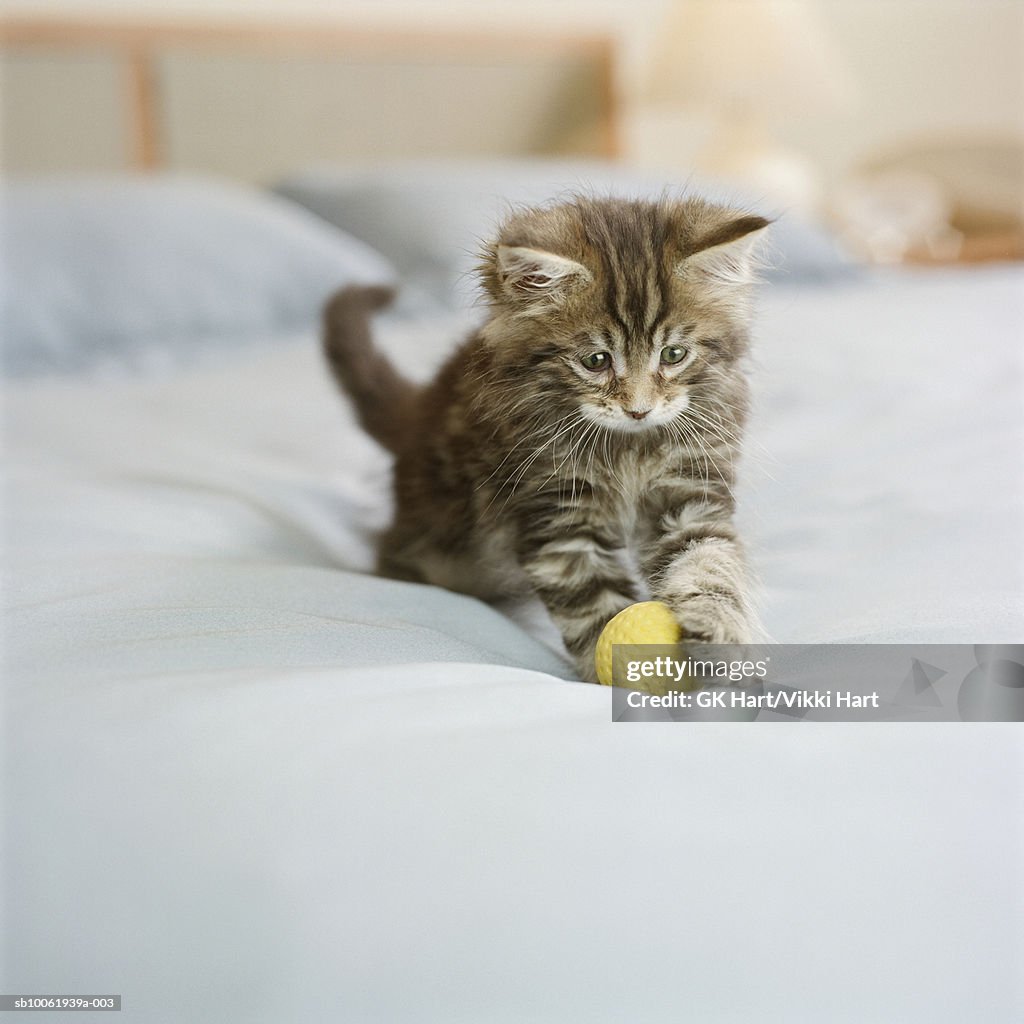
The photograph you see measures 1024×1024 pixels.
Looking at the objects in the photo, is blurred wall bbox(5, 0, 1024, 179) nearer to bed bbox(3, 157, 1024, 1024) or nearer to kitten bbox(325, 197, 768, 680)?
kitten bbox(325, 197, 768, 680)

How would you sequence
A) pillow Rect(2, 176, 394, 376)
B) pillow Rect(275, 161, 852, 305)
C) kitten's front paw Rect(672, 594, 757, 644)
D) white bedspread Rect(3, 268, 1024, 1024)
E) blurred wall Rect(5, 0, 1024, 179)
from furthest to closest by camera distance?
blurred wall Rect(5, 0, 1024, 179) → pillow Rect(275, 161, 852, 305) → pillow Rect(2, 176, 394, 376) → kitten's front paw Rect(672, 594, 757, 644) → white bedspread Rect(3, 268, 1024, 1024)

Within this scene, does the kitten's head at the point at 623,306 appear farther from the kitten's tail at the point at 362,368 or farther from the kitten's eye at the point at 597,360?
the kitten's tail at the point at 362,368

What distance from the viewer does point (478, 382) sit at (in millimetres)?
1067

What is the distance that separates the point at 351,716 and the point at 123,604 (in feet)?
1.17

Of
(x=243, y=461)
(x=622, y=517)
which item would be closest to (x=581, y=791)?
(x=622, y=517)

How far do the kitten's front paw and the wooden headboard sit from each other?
302 cm

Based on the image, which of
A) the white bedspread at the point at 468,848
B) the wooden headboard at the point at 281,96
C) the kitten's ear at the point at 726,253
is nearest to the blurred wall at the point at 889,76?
the wooden headboard at the point at 281,96

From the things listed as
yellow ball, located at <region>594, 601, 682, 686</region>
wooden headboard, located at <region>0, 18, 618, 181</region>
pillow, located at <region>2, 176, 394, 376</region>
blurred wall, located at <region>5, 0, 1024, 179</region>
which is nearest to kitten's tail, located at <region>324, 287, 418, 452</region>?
yellow ball, located at <region>594, 601, 682, 686</region>

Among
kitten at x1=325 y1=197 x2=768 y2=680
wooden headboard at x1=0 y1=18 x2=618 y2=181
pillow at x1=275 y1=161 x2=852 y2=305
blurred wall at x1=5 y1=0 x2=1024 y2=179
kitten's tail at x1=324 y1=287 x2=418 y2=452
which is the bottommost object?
kitten at x1=325 y1=197 x2=768 y2=680

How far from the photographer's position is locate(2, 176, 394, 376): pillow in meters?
2.39

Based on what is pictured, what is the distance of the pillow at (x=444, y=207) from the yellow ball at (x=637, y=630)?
1.82 metres

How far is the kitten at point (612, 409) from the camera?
95cm

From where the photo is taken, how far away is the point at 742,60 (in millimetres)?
3662

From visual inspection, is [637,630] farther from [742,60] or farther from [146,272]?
[742,60]
